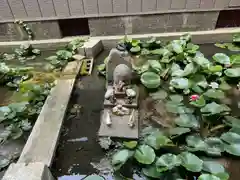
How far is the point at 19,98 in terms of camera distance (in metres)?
2.19

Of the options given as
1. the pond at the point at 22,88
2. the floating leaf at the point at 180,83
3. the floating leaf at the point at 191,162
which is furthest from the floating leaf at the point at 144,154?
the pond at the point at 22,88

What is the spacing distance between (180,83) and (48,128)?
125cm

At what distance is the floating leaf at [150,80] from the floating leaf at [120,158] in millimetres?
773

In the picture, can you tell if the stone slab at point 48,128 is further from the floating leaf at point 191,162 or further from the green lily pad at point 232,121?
the green lily pad at point 232,121

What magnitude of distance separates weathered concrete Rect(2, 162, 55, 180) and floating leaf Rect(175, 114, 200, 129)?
3.39 feet

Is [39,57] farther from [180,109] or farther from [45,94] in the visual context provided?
[180,109]

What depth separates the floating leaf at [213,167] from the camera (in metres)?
1.43

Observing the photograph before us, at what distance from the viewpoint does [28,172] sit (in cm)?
134

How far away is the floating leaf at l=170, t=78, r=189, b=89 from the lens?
2.06 m

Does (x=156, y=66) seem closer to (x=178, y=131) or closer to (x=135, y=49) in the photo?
(x=135, y=49)

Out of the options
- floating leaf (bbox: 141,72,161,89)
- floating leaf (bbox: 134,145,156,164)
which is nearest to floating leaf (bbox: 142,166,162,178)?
floating leaf (bbox: 134,145,156,164)

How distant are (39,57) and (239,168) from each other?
8.17ft

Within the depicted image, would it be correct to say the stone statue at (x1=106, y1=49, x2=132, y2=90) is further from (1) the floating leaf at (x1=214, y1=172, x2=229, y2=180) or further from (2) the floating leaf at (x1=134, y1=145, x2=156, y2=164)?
(1) the floating leaf at (x1=214, y1=172, x2=229, y2=180)

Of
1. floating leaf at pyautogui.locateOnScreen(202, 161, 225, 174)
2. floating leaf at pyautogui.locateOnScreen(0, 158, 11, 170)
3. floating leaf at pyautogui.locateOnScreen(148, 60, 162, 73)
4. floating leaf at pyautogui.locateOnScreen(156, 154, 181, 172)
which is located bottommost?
floating leaf at pyautogui.locateOnScreen(0, 158, 11, 170)
